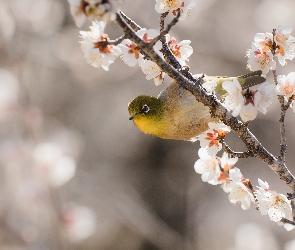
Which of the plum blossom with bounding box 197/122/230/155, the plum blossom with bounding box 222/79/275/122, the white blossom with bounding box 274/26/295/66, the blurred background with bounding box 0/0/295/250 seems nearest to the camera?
the plum blossom with bounding box 222/79/275/122

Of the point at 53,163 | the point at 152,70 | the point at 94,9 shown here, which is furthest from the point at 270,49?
the point at 53,163

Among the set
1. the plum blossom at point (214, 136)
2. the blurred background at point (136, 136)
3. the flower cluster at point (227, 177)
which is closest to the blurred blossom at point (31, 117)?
the blurred background at point (136, 136)

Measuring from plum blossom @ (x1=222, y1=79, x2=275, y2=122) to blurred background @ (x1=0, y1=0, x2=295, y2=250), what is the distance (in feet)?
12.8

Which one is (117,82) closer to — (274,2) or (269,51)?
(274,2)

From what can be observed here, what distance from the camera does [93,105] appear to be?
26.2 ft

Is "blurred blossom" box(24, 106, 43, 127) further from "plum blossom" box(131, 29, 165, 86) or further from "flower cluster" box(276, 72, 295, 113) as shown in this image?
"flower cluster" box(276, 72, 295, 113)

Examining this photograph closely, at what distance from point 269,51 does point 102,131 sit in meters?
6.10

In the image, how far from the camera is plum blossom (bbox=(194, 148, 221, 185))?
7.22ft

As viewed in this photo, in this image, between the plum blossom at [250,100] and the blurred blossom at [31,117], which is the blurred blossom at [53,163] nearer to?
the blurred blossom at [31,117]

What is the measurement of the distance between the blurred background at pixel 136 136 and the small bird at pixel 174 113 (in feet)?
9.51

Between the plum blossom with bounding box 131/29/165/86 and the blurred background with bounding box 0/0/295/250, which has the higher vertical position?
the blurred background with bounding box 0/0/295/250

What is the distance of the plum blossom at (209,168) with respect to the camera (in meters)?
2.20

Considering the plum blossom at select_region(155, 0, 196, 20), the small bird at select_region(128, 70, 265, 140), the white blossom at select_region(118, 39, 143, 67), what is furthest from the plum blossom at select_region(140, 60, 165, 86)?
the small bird at select_region(128, 70, 265, 140)

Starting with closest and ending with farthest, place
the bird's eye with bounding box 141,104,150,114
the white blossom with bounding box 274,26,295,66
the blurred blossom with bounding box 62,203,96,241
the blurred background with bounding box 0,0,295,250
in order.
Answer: the white blossom with bounding box 274,26,295,66
the bird's eye with bounding box 141,104,150,114
the blurred blossom with bounding box 62,203,96,241
the blurred background with bounding box 0,0,295,250
